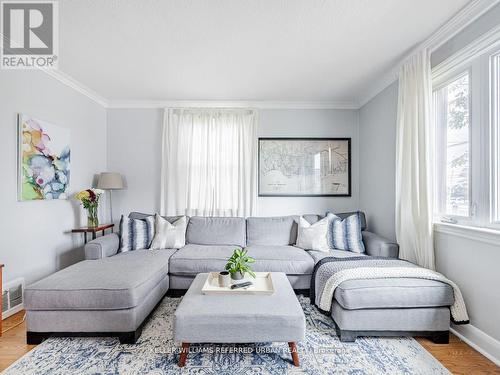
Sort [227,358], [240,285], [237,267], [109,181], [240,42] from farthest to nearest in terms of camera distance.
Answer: [109,181] → [240,42] → [237,267] → [240,285] → [227,358]

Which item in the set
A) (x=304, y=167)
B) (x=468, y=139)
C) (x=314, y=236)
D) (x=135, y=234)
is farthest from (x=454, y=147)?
(x=135, y=234)

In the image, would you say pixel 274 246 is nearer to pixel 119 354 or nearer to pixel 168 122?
pixel 119 354

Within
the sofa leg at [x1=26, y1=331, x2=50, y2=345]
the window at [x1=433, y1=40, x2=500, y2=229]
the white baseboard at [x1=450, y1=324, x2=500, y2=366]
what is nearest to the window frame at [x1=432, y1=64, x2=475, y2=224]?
the window at [x1=433, y1=40, x2=500, y2=229]

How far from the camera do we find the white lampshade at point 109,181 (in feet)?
11.8

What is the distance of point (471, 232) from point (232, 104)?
324 centimetres

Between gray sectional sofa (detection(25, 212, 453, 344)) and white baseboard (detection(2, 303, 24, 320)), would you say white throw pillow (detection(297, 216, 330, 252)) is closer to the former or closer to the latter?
gray sectional sofa (detection(25, 212, 453, 344))

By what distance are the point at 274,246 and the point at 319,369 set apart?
1711 millimetres

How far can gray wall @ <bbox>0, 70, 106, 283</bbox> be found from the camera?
245cm

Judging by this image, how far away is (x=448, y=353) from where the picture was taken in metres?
1.95

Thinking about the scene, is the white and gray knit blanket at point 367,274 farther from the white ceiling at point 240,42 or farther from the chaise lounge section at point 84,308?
the white ceiling at point 240,42

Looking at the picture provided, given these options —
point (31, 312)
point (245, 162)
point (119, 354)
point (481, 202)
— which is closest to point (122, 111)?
point (245, 162)

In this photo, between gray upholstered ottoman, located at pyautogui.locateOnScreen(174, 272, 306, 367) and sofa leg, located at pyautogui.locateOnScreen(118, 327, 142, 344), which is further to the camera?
sofa leg, located at pyautogui.locateOnScreen(118, 327, 142, 344)

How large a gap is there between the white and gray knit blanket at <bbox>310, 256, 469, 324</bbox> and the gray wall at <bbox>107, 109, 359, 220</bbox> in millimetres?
1615

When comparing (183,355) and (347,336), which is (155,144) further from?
(347,336)
